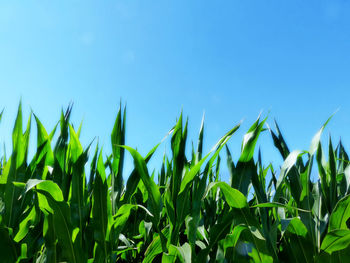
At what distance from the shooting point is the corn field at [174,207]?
0.64 meters

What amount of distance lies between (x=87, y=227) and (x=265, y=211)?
372 mm

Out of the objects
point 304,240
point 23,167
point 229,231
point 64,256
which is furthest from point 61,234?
point 304,240

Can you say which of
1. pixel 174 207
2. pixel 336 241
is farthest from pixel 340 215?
pixel 174 207

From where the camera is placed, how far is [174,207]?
0.72 metres

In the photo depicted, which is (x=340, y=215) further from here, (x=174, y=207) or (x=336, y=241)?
(x=174, y=207)

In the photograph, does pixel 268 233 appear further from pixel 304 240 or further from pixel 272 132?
pixel 272 132

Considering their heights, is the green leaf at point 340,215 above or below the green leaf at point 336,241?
above

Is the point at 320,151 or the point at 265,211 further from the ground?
the point at 320,151

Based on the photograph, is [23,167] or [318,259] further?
[23,167]

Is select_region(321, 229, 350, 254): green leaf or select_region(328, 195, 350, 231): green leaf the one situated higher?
select_region(328, 195, 350, 231): green leaf

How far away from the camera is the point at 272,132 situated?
799mm

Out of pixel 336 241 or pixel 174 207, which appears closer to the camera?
pixel 336 241

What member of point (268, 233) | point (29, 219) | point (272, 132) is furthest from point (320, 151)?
point (29, 219)

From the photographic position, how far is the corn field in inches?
25.1
